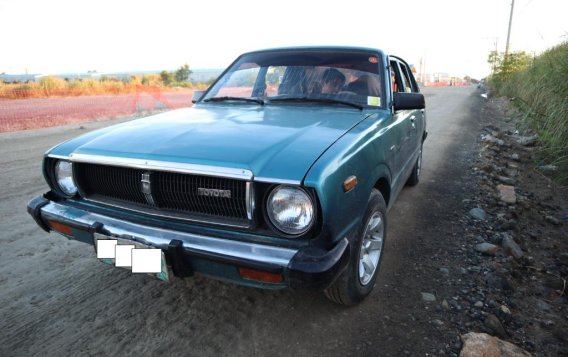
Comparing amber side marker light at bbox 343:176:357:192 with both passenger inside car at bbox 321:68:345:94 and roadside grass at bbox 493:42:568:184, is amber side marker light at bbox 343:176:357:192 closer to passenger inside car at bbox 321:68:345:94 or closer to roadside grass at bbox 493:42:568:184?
passenger inside car at bbox 321:68:345:94

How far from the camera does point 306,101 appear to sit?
3109 mm

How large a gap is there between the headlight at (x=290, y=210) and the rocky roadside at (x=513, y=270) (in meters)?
1.13

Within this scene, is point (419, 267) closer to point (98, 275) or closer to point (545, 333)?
point (545, 333)

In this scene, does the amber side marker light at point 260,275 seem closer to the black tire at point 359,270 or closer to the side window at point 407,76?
the black tire at point 359,270

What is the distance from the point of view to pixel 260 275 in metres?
1.88

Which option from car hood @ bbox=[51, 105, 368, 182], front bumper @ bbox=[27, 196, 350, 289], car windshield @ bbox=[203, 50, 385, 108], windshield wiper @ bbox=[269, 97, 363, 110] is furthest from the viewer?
car windshield @ bbox=[203, 50, 385, 108]

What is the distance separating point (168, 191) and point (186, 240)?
1.04 ft

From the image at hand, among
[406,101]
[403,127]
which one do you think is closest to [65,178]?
[406,101]

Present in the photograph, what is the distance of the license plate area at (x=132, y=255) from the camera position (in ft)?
6.66

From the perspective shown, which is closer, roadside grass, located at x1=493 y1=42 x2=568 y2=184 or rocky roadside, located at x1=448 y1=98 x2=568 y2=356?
rocky roadside, located at x1=448 y1=98 x2=568 y2=356

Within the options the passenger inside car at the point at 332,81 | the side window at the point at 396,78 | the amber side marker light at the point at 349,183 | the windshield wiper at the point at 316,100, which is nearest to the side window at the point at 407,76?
the side window at the point at 396,78

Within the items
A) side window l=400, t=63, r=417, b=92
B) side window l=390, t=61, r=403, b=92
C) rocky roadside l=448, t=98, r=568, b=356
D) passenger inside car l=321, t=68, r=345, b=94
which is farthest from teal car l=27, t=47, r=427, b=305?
side window l=400, t=63, r=417, b=92

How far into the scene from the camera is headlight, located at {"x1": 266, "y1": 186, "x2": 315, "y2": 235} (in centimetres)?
189

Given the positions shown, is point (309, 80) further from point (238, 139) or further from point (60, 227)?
point (60, 227)
